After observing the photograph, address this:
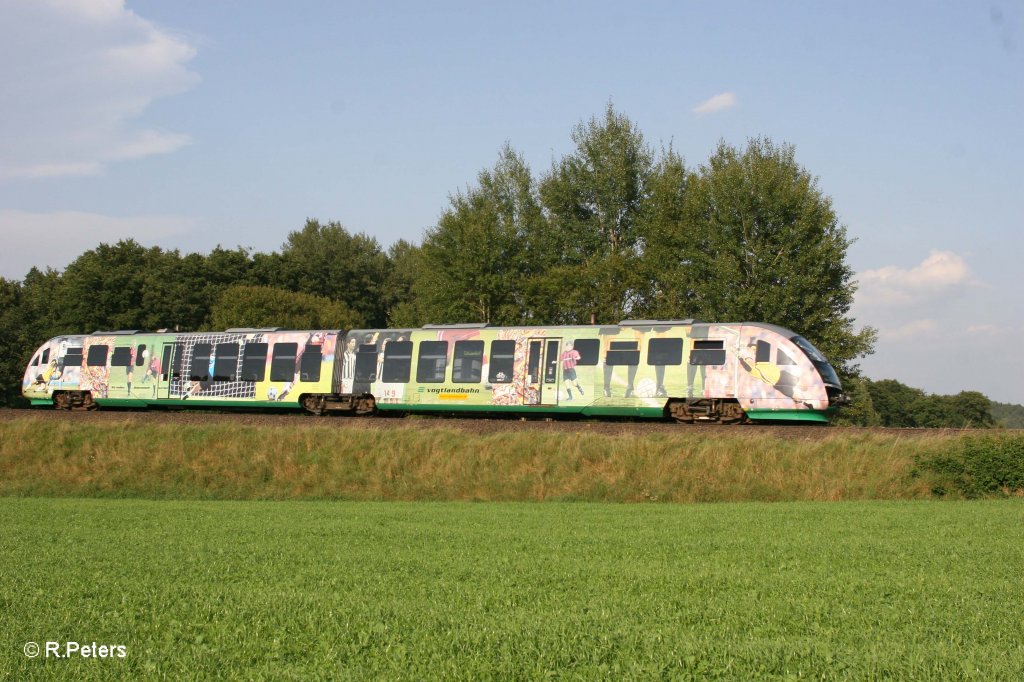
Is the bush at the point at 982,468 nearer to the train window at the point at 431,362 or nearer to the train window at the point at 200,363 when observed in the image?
the train window at the point at 431,362

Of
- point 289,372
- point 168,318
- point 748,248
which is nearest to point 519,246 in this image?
point 748,248

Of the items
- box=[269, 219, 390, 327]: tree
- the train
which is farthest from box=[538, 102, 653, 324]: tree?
Answer: box=[269, 219, 390, 327]: tree

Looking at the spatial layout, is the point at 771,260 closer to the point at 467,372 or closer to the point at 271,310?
the point at 467,372

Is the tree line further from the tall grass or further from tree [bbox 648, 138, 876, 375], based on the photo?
the tall grass

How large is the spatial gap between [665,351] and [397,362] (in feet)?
28.3

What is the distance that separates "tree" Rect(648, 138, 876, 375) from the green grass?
3011cm

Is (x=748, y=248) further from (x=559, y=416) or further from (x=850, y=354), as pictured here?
(x=559, y=416)

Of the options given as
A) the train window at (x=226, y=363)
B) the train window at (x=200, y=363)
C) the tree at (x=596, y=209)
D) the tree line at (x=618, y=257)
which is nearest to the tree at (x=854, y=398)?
the tree line at (x=618, y=257)

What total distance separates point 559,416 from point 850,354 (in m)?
19.1

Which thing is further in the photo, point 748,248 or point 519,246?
point 519,246

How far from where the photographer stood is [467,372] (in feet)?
97.7

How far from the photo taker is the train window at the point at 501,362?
29234mm

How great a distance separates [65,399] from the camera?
36.1 m

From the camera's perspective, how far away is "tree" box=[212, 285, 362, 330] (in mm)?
69188
